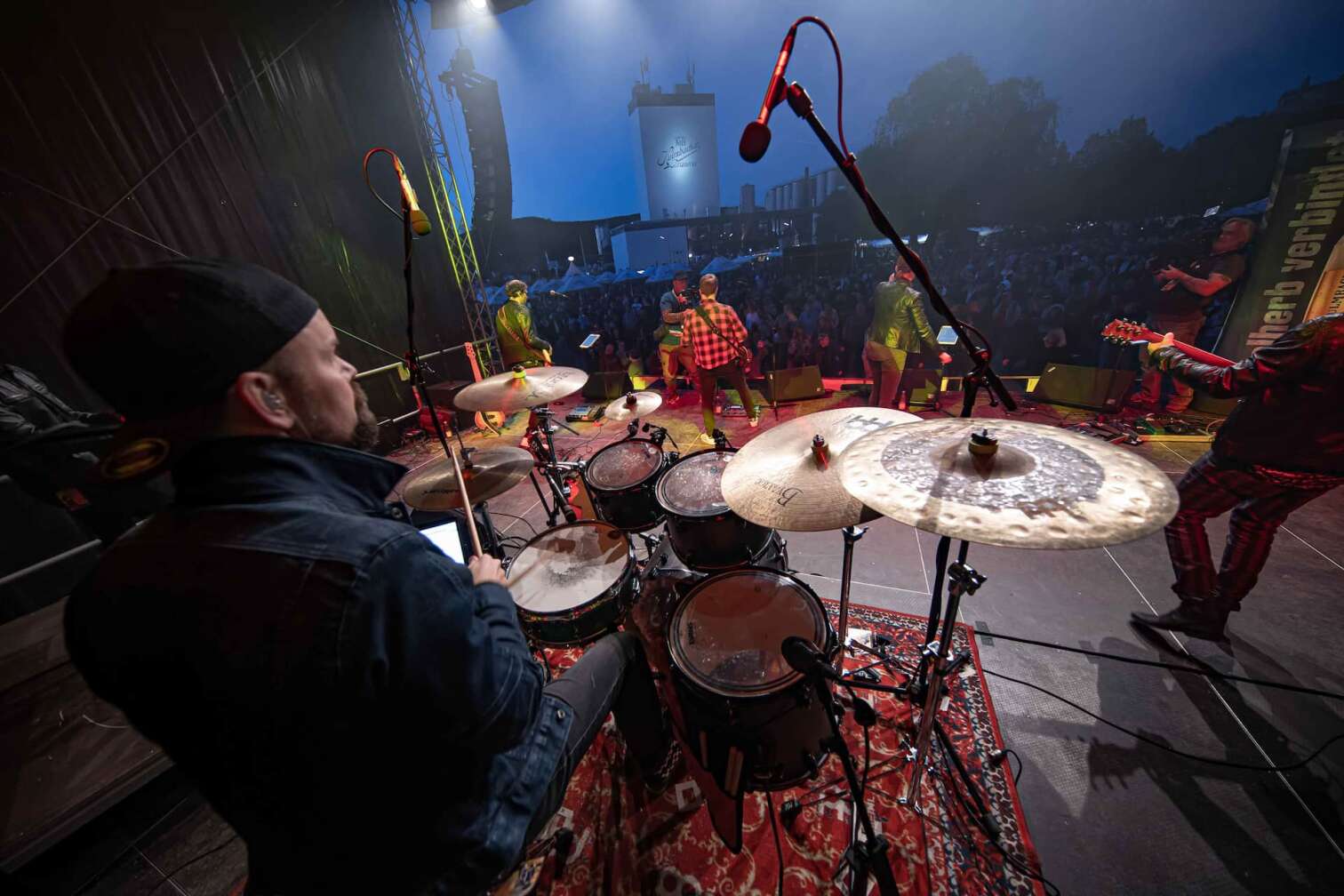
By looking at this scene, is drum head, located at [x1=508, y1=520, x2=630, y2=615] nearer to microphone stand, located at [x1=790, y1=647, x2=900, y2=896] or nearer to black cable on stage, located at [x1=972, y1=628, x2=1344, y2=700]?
microphone stand, located at [x1=790, y1=647, x2=900, y2=896]

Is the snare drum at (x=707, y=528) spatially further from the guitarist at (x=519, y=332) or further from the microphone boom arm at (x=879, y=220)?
the guitarist at (x=519, y=332)

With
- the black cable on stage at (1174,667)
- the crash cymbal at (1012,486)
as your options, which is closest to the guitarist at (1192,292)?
the black cable on stage at (1174,667)

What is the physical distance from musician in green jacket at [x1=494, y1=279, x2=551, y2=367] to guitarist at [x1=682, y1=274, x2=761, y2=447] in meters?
2.07

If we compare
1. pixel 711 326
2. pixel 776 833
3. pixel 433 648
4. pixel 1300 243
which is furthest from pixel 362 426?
pixel 1300 243

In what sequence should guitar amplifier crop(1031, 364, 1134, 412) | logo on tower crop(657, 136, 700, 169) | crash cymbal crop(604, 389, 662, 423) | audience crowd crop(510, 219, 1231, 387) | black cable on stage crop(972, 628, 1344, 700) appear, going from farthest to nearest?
logo on tower crop(657, 136, 700, 169)
audience crowd crop(510, 219, 1231, 387)
guitar amplifier crop(1031, 364, 1134, 412)
crash cymbal crop(604, 389, 662, 423)
black cable on stage crop(972, 628, 1344, 700)

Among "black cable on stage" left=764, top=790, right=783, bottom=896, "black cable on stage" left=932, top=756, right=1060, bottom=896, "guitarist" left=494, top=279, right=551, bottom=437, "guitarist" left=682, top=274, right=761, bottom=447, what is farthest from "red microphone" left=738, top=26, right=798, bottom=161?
"guitarist" left=494, top=279, right=551, bottom=437

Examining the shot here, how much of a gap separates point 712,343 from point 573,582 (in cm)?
408

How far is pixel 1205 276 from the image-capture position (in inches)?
207

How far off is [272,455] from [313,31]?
8.75 m

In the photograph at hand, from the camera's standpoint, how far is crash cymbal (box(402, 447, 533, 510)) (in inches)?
96.0

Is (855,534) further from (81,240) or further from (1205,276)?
(81,240)

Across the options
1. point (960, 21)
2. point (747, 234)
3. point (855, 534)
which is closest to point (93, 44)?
point (855, 534)

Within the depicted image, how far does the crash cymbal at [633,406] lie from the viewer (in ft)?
11.1

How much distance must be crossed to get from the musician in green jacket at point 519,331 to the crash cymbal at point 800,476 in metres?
4.60
